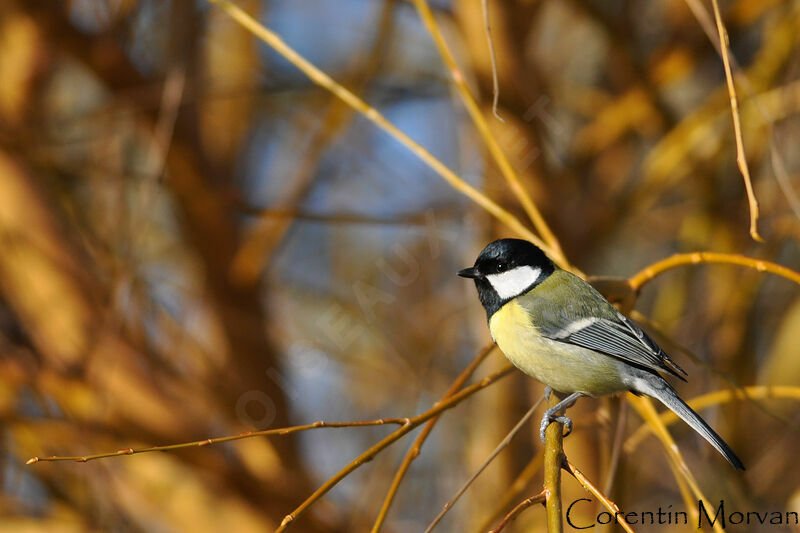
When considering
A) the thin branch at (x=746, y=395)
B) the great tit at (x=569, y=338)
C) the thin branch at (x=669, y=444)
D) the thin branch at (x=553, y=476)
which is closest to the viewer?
the thin branch at (x=553, y=476)

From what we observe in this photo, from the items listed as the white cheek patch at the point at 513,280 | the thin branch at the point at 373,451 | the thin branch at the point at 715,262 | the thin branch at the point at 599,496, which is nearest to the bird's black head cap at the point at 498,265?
the white cheek patch at the point at 513,280

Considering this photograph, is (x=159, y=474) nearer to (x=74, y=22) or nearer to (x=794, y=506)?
(x=74, y=22)

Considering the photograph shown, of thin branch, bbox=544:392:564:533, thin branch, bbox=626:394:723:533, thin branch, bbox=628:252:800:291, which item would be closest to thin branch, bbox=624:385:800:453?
thin branch, bbox=626:394:723:533

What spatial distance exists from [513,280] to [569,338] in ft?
0.67

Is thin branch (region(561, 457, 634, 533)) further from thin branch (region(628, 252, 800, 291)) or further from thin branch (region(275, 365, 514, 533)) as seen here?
thin branch (region(628, 252, 800, 291))

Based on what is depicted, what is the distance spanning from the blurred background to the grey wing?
0.48 m

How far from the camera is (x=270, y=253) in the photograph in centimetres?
253

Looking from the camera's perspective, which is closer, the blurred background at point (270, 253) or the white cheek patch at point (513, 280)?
the white cheek patch at point (513, 280)

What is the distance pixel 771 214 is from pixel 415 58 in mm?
2067

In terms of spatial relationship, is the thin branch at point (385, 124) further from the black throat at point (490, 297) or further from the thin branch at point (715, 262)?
the black throat at point (490, 297)

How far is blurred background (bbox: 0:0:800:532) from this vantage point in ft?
6.98

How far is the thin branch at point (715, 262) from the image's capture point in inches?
43.0

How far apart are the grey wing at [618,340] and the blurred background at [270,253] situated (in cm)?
48

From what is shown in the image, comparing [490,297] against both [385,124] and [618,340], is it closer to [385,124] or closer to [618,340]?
[618,340]
